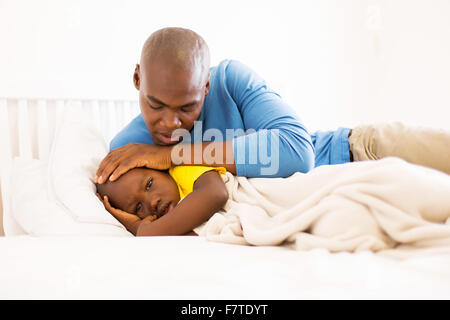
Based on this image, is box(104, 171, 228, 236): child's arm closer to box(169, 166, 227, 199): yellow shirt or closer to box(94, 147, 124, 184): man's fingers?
box(169, 166, 227, 199): yellow shirt

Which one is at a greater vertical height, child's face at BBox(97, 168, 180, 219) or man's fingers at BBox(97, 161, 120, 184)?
man's fingers at BBox(97, 161, 120, 184)

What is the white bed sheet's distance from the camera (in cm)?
44

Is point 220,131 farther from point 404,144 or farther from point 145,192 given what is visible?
point 404,144

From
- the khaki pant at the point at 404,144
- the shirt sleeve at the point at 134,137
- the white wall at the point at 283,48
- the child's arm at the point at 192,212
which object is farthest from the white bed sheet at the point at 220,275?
the white wall at the point at 283,48

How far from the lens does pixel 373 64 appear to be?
2467mm

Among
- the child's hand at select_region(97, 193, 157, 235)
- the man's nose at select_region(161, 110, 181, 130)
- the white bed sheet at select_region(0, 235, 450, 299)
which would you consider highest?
the man's nose at select_region(161, 110, 181, 130)

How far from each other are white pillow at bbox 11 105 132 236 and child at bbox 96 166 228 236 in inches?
1.5

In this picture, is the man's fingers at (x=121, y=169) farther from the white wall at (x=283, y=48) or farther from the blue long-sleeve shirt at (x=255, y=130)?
the white wall at (x=283, y=48)

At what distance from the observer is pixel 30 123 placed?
5.23ft

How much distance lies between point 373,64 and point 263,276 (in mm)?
2321

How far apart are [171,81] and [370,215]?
640mm

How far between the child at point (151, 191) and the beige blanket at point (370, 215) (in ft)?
0.73

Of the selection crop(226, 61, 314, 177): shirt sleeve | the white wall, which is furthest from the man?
the white wall

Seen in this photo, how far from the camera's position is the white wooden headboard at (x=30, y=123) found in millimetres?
1517
